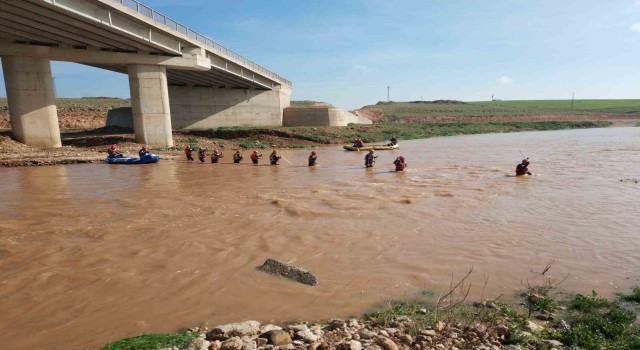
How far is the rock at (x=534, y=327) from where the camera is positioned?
467cm

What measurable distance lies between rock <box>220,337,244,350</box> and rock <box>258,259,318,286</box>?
2.35 metres

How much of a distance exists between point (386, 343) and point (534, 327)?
2065mm

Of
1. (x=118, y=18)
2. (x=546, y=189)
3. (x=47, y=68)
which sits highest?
(x=118, y=18)

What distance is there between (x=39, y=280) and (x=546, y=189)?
1588 cm

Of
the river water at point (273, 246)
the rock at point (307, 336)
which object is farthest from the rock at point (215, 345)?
the river water at point (273, 246)

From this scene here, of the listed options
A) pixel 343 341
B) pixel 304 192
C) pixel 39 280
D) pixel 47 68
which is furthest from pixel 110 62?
pixel 343 341

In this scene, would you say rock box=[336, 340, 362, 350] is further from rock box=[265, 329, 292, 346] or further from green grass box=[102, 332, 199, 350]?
green grass box=[102, 332, 199, 350]

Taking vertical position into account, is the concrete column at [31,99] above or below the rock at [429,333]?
above

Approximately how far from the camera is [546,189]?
15.0m

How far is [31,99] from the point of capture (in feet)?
85.2

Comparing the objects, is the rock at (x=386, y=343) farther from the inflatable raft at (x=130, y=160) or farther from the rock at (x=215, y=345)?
the inflatable raft at (x=130, y=160)

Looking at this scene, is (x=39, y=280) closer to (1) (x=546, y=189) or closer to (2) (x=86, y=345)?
(2) (x=86, y=345)

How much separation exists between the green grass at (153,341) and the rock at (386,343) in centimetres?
205

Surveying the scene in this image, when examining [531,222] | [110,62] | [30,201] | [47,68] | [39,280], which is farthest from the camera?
[110,62]
